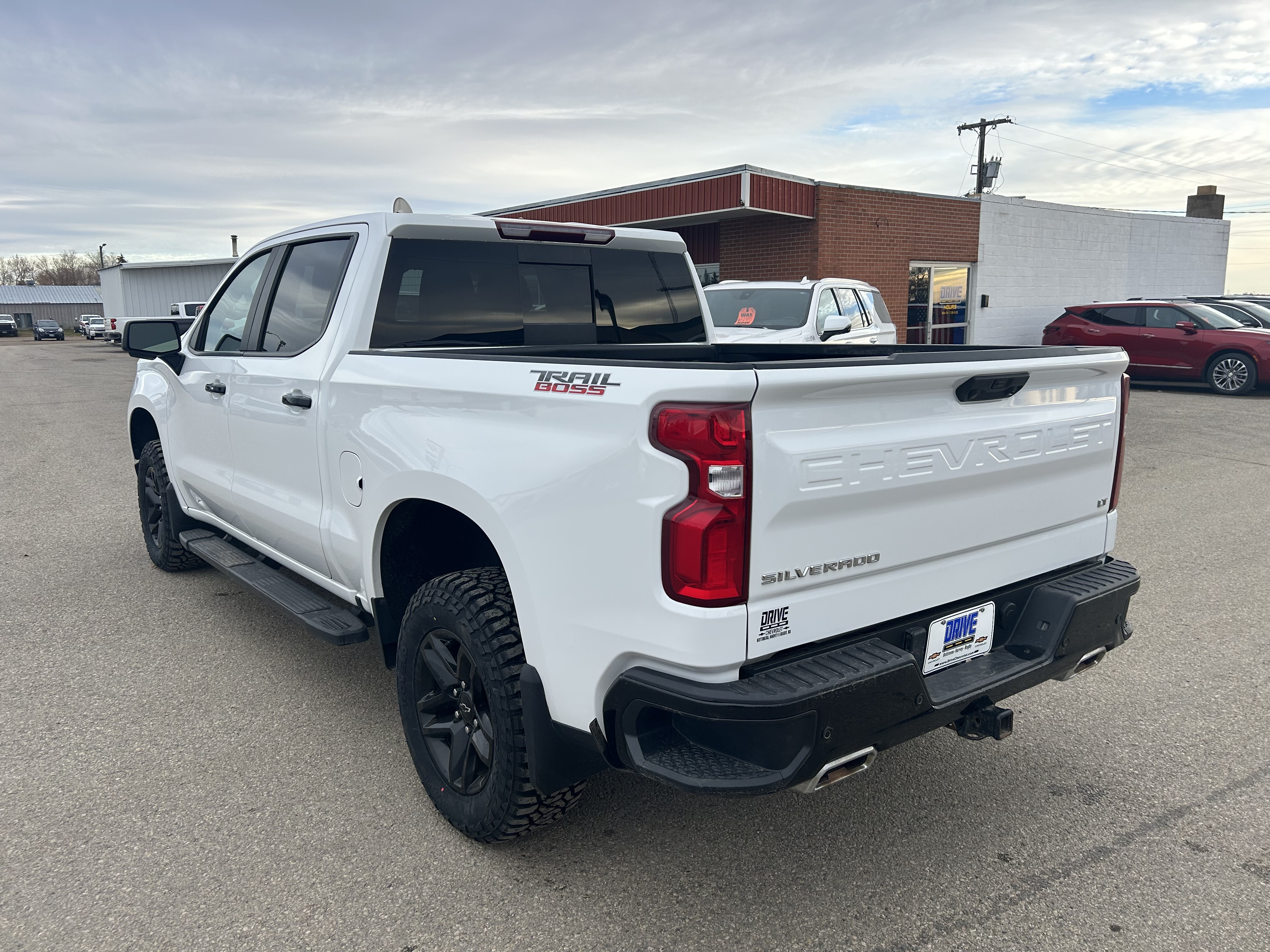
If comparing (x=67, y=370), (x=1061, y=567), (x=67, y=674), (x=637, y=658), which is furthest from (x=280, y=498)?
(x=67, y=370)

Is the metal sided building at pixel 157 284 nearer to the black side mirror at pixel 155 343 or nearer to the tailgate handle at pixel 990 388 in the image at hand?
the black side mirror at pixel 155 343

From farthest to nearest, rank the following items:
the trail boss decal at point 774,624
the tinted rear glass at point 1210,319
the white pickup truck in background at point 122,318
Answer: the white pickup truck in background at point 122,318 < the tinted rear glass at point 1210,319 < the trail boss decal at point 774,624

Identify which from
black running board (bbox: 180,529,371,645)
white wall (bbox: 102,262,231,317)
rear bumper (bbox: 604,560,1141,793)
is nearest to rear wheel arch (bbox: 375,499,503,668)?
black running board (bbox: 180,529,371,645)

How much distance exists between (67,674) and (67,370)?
28.6 meters

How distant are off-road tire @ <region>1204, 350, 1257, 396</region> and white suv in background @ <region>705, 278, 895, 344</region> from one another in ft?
27.5

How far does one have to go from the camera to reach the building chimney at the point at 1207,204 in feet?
101

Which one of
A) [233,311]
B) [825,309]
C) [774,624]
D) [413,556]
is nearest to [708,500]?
[774,624]

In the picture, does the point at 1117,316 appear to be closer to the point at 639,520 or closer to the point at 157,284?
the point at 639,520

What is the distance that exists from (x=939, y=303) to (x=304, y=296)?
18.8 m

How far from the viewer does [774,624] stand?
2.29 metres

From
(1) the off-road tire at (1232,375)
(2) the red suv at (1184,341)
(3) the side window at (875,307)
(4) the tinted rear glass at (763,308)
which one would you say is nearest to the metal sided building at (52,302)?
(2) the red suv at (1184,341)

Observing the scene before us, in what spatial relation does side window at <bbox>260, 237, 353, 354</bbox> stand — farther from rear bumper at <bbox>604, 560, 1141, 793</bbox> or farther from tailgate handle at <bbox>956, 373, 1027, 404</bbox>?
tailgate handle at <bbox>956, 373, 1027, 404</bbox>

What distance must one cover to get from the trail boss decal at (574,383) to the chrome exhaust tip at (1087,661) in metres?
1.75

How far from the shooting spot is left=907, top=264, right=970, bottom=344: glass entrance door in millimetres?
20266
